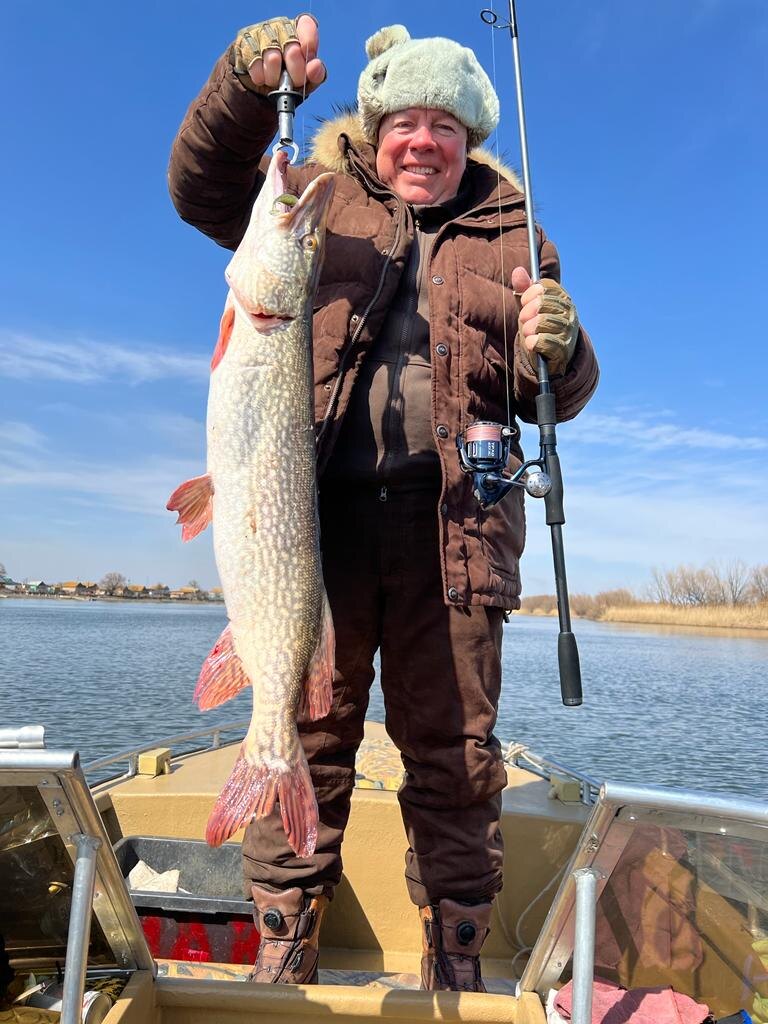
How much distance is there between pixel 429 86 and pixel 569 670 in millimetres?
2074

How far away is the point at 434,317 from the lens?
2531 mm

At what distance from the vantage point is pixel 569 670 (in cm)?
251

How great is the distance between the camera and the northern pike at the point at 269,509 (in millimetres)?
1991

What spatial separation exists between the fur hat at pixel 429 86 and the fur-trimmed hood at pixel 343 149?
0.05 metres

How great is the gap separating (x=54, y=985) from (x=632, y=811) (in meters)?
1.46

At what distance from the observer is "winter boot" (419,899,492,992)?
245 cm

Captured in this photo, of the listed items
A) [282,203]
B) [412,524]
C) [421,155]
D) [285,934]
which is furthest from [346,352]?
[285,934]

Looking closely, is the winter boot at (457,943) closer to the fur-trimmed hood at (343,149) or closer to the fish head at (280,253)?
the fish head at (280,253)

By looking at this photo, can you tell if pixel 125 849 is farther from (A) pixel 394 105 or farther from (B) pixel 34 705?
(B) pixel 34 705

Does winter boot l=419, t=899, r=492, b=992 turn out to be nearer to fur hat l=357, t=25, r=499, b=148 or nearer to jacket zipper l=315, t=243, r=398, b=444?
jacket zipper l=315, t=243, r=398, b=444

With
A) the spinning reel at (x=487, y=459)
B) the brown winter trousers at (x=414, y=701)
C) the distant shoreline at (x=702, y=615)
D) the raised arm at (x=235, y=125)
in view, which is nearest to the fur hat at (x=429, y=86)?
the raised arm at (x=235, y=125)

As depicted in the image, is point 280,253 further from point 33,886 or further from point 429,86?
point 33,886

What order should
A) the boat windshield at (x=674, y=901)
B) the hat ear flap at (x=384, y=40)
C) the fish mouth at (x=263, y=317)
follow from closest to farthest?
the boat windshield at (x=674, y=901), the fish mouth at (x=263, y=317), the hat ear flap at (x=384, y=40)

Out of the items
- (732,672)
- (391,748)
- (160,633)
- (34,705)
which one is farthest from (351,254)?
(160,633)
